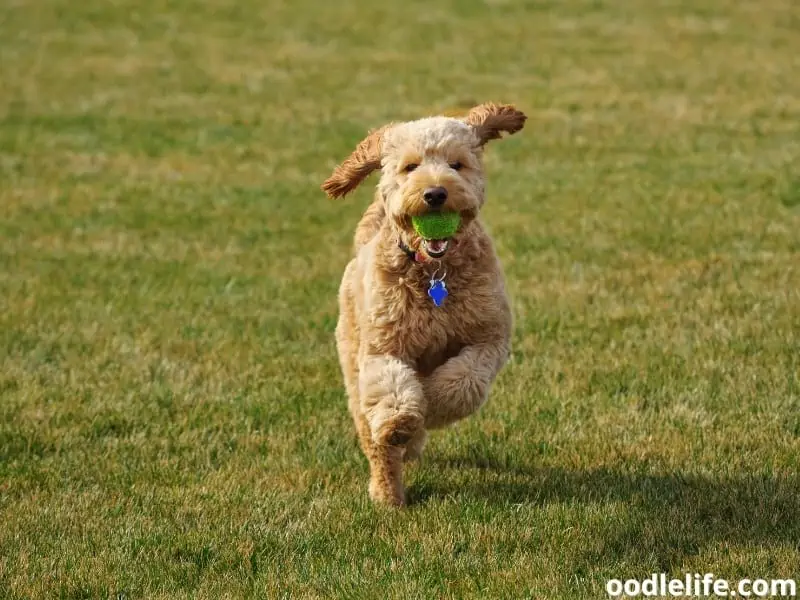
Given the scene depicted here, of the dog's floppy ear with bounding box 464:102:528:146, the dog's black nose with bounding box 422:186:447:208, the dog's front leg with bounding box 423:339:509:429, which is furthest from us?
the dog's floppy ear with bounding box 464:102:528:146

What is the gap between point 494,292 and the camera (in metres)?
5.76

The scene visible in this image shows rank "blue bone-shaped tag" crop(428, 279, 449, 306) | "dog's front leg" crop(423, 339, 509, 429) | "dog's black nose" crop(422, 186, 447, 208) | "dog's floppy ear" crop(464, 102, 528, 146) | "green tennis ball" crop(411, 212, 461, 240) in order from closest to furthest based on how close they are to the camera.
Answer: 1. "dog's black nose" crop(422, 186, 447, 208)
2. "green tennis ball" crop(411, 212, 461, 240)
3. "dog's front leg" crop(423, 339, 509, 429)
4. "blue bone-shaped tag" crop(428, 279, 449, 306)
5. "dog's floppy ear" crop(464, 102, 528, 146)

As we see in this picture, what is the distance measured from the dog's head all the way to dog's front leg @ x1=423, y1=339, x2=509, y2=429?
504 mm

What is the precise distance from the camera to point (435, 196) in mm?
5176

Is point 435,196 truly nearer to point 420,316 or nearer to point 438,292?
point 438,292

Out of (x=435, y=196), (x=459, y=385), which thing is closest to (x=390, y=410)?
(x=459, y=385)

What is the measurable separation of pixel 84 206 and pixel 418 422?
26.1ft

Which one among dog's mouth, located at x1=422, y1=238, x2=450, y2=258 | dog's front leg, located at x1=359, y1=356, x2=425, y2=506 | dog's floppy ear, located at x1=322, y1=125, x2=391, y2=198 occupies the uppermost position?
dog's floppy ear, located at x1=322, y1=125, x2=391, y2=198

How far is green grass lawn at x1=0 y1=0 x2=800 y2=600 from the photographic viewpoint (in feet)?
17.6

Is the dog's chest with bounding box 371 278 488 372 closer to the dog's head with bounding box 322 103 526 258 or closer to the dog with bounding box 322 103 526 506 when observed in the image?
the dog with bounding box 322 103 526 506

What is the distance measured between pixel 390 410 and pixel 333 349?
3.08m

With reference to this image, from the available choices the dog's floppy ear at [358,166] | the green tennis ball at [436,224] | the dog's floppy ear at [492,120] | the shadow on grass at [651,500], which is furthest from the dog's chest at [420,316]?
the shadow on grass at [651,500]

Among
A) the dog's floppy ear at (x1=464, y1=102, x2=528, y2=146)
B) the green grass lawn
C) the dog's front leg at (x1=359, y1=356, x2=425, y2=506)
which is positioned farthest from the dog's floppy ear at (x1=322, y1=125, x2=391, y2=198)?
the green grass lawn

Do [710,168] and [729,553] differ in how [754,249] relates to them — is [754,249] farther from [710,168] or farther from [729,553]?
[729,553]
